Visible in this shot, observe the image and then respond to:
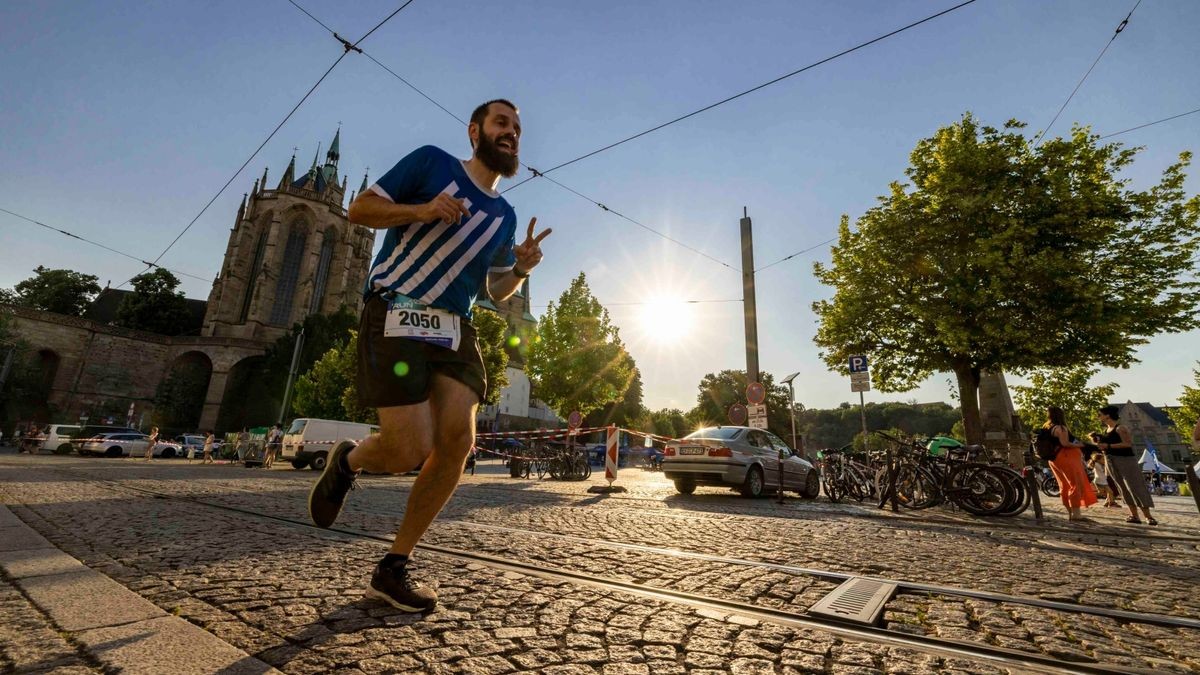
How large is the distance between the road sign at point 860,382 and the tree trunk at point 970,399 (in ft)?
20.2

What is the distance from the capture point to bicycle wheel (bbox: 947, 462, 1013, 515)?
7.86m

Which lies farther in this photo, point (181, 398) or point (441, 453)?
point (181, 398)

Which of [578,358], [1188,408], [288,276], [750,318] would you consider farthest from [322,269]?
[1188,408]

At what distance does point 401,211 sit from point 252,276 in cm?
6333

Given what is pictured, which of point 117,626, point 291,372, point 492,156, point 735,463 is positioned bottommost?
point 117,626

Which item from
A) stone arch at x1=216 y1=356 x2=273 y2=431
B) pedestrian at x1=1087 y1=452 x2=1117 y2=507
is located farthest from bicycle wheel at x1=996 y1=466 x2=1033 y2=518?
stone arch at x1=216 y1=356 x2=273 y2=431

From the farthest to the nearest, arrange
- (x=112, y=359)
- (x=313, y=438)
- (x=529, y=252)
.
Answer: (x=112, y=359), (x=313, y=438), (x=529, y=252)

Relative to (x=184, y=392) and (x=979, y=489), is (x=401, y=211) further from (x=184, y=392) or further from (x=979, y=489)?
(x=184, y=392)

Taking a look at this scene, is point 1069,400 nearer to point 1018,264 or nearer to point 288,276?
point 1018,264

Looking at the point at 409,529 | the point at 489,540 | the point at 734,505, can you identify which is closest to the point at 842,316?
the point at 734,505

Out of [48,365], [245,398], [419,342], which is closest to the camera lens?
[419,342]

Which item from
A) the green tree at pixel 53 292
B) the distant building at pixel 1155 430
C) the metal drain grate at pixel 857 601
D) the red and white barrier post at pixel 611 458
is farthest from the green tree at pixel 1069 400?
the green tree at pixel 53 292

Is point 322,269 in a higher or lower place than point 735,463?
higher

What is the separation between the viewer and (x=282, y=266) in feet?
180
